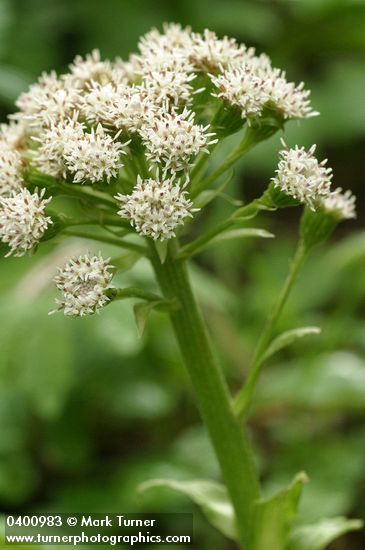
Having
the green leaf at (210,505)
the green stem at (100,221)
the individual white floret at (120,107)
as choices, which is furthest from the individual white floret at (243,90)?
the green leaf at (210,505)

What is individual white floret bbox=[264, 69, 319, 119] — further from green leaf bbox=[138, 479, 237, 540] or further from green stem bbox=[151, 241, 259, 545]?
green leaf bbox=[138, 479, 237, 540]

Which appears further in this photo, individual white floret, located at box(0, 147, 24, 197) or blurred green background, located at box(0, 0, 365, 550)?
blurred green background, located at box(0, 0, 365, 550)

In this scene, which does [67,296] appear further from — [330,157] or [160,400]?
[330,157]

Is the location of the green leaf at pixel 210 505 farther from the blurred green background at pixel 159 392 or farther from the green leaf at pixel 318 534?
the blurred green background at pixel 159 392

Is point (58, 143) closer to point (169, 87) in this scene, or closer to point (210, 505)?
point (169, 87)

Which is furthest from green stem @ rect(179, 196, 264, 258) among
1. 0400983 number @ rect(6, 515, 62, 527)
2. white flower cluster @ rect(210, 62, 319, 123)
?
0400983 number @ rect(6, 515, 62, 527)

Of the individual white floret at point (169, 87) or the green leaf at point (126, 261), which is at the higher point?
the individual white floret at point (169, 87)

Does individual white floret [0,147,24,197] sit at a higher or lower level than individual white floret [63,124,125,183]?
higher

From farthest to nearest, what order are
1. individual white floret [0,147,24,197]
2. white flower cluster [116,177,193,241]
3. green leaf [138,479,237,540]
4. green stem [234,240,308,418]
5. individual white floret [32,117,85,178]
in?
green leaf [138,479,237,540] → green stem [234,240,308,418] → individual white floret [0,147,24,197] → individual white floret [32,117,85,178] → white flower cluster [116,177,193,241]

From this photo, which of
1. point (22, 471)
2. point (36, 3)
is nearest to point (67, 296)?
point (22, 471)
